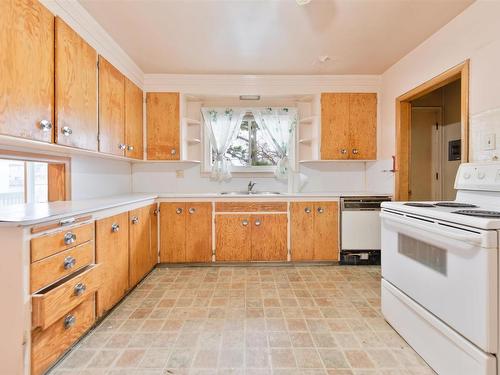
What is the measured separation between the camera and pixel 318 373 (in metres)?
1.40

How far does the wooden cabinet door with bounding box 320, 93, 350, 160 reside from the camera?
330cm

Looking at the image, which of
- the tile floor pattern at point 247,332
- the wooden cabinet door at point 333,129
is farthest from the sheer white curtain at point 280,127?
the tile floor pattern at point 247,332

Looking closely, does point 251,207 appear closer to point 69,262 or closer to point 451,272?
point 69,262

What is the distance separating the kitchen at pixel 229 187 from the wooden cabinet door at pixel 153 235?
0.03 meters

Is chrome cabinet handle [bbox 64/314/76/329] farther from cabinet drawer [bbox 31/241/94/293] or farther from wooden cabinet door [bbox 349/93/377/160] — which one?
wooden cabinet door [bbox 349/93/377/160]

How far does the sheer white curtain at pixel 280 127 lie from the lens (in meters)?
3.52

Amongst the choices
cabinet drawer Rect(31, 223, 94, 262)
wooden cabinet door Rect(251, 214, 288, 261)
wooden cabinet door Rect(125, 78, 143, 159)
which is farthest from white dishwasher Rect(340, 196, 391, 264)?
cabinet drawer Rect(31, 223, 94, 262)

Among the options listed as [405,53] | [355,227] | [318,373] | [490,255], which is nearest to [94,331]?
[318,373]

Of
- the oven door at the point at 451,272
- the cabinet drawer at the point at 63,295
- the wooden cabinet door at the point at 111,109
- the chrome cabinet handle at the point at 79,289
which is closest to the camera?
the oven door at the point at 451,272

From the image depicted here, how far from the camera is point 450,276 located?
127 cm

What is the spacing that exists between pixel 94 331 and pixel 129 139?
72.4 inches

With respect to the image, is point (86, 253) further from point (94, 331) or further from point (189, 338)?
point (189, 338)

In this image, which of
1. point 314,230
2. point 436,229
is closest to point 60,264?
point 436,229

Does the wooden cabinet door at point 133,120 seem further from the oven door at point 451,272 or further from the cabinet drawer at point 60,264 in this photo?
the oven door at point 451,272
